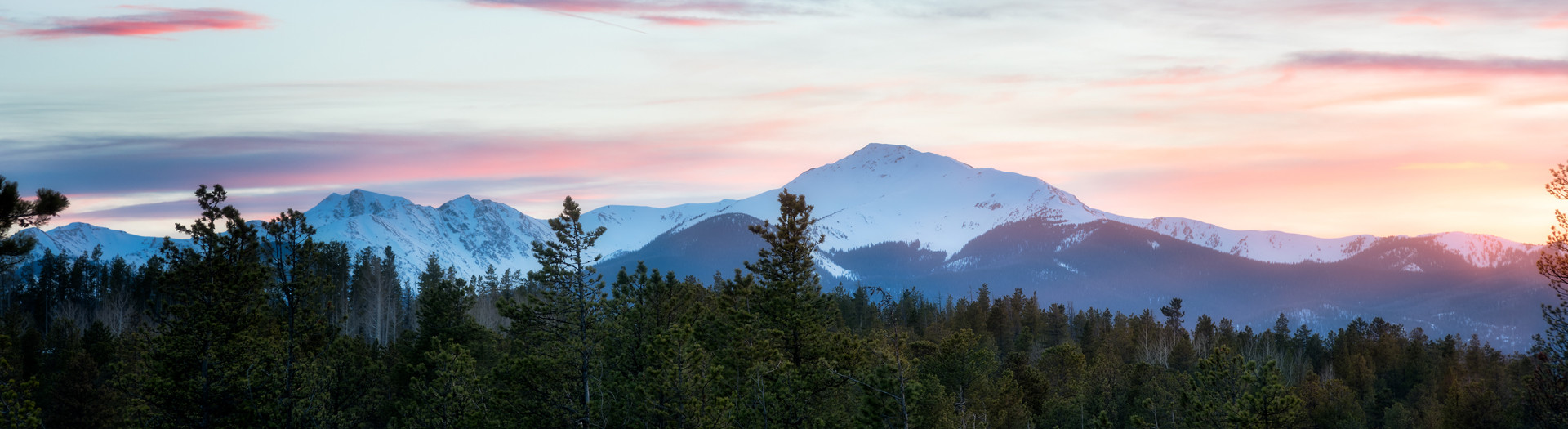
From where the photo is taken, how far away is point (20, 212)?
1727 centimetres

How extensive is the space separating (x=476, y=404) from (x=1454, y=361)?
3719 inches

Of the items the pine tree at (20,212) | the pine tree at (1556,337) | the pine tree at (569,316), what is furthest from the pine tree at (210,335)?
the pine tree at (1556,337)

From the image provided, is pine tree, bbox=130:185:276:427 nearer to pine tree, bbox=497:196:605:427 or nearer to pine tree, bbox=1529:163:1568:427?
pine tree, bbox=497:196:605:427

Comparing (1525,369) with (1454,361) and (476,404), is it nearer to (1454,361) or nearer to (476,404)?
(1454,361)

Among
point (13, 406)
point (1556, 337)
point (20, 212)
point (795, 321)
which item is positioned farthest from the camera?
point (795, 321)

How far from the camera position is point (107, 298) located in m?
104

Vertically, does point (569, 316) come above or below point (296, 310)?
below

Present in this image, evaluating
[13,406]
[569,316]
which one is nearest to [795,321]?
[569,316]

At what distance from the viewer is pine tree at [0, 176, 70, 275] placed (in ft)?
56.3

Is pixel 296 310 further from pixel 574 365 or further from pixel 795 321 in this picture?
pixel 795 321

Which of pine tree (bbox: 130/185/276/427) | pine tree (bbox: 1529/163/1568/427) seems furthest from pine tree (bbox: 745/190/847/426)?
pine tree (bbox: 1529/163/1568/427)

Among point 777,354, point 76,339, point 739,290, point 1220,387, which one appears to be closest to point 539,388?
point 777,354

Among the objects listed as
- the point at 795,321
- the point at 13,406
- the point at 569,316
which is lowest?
the point at 13,406

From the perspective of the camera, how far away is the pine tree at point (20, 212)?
17.2m
